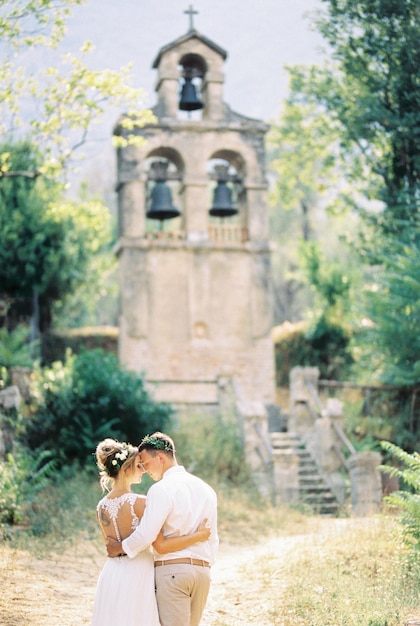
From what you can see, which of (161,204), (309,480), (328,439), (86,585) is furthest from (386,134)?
(86,585)

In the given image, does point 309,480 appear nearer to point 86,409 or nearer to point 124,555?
point 86,409

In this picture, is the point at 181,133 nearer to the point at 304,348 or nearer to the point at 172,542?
the point at 304,348

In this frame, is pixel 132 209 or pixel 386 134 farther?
pixel 132 209

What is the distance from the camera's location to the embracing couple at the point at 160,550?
582 cm

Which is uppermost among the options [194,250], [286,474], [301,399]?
[194,250]

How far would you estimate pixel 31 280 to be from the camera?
26016 mm

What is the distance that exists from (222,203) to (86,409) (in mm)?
7013

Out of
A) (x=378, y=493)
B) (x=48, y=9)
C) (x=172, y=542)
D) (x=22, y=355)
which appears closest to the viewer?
(x=172, y=542)

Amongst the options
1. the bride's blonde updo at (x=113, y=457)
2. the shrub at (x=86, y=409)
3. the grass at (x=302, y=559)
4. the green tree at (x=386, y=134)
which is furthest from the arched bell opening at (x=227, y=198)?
the bride's blonde updo at (x=113, y=457)

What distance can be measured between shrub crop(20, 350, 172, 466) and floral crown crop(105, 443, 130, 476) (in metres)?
10.3

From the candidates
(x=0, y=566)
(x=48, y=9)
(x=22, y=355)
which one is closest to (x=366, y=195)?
(x=22, y=355)

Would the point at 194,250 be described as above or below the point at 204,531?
above

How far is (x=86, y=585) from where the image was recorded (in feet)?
32.2

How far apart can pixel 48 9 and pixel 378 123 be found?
345 inches
